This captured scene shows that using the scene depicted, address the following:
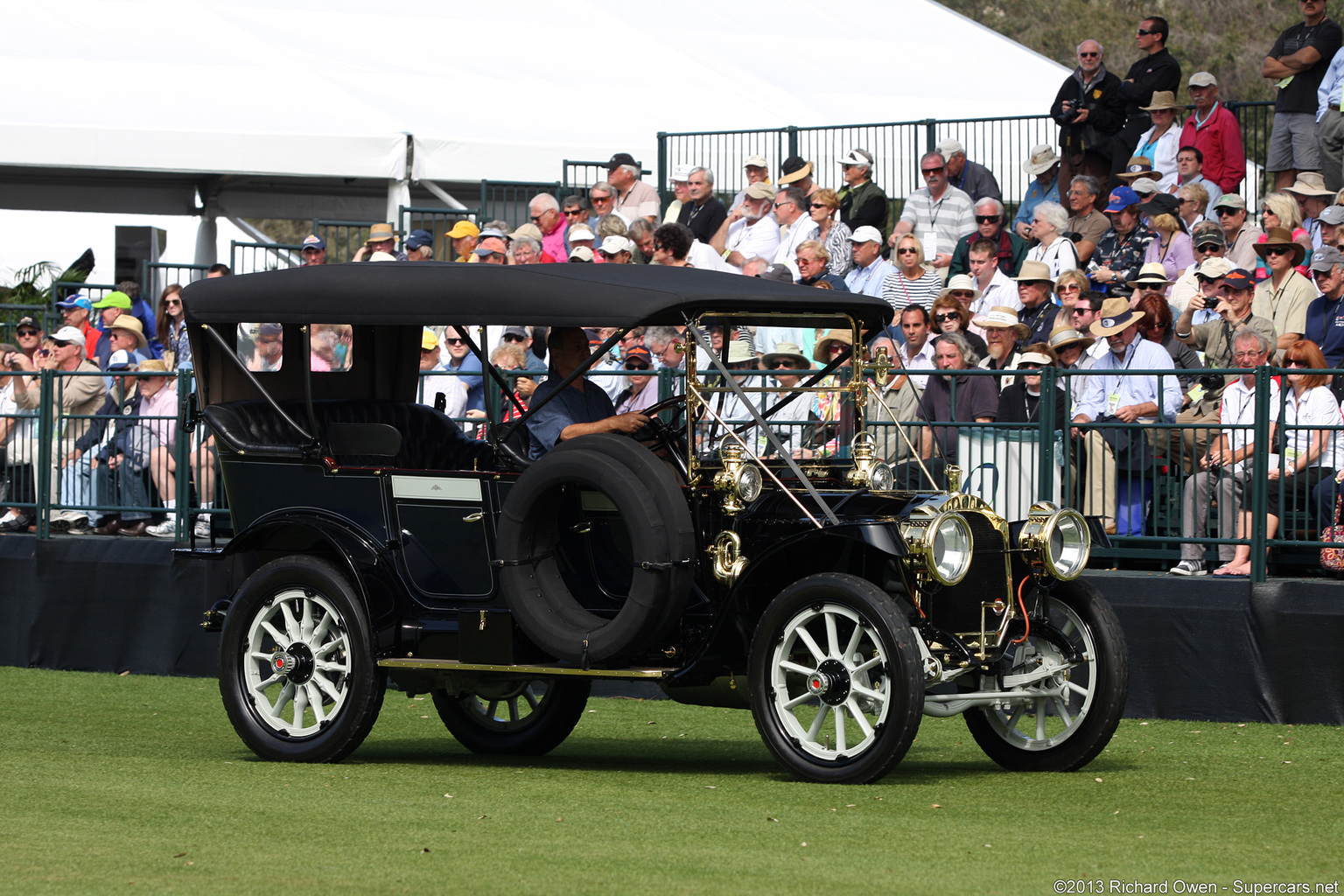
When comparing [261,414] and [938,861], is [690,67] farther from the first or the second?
[938,861]

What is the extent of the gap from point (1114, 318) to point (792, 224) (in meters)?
5.15

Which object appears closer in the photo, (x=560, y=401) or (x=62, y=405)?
(x=560, y=401)

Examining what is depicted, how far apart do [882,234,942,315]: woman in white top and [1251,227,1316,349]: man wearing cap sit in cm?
286

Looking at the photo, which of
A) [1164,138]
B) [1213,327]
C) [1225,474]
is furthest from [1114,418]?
[1164,138]

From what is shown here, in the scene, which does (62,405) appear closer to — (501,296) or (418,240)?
(418,240)

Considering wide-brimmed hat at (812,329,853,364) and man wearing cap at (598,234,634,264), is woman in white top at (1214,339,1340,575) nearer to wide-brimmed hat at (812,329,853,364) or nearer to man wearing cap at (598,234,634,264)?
wide-brimmed hat at (812,329,853,364)

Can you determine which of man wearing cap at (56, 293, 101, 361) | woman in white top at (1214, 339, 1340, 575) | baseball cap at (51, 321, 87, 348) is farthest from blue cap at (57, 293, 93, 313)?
woman in white top at (1214, 339, 1340, 575)

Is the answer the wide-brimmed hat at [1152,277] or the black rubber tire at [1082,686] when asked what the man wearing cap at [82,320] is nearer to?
the wide-brimmed hat at [1152,277]

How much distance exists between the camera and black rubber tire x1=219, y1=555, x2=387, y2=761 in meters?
8.41

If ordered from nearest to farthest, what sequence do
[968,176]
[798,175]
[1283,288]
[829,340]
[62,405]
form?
[829,340] < [1283,288] < [62,405] < [968,176] < [798,175]

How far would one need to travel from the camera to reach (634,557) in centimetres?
763

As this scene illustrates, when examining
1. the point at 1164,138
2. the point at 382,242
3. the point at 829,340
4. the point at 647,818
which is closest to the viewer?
the point at 647,818

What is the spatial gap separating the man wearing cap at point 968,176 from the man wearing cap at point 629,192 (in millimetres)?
2992

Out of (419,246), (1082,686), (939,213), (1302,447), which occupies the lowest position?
(1082,686)
